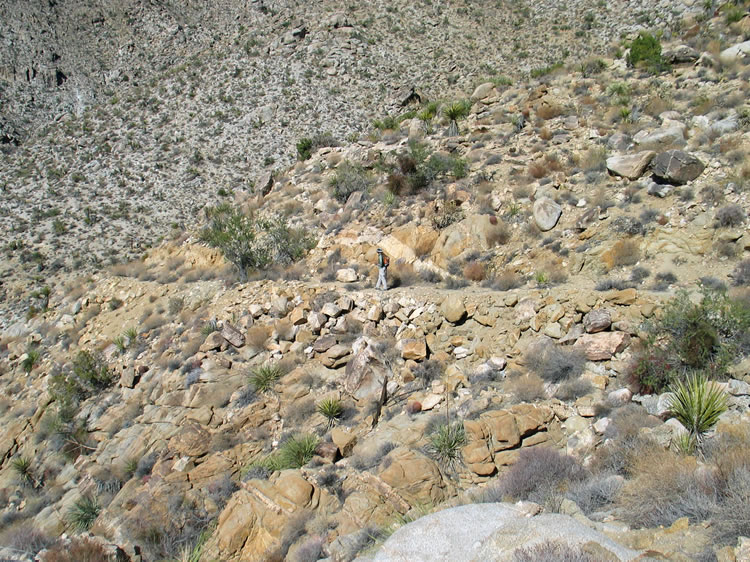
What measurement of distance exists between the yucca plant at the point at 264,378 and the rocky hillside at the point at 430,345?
0.06 metres

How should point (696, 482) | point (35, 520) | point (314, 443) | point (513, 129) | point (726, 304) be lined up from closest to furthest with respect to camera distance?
point (696, 482) → point (726, 304) → point (314, 443) → point (35, 520) → point (513, 129)

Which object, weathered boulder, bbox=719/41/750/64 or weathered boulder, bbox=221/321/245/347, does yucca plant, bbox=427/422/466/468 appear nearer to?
weathered boulder, bbox=221/321/245/347

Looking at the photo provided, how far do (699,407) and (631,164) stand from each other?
898 cm

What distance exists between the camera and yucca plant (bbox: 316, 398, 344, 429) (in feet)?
28.0

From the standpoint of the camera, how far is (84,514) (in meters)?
8.23

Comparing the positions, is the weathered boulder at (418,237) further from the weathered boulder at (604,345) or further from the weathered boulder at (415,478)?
the weathered boulder at (415,478)

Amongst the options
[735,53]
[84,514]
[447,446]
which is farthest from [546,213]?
[84,514]

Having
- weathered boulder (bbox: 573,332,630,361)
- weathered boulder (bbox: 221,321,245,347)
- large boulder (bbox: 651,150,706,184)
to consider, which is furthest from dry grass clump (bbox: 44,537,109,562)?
large boulder (bbox: 651,150,706,184)

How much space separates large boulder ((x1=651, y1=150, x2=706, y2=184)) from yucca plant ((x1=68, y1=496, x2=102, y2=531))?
15110 mm

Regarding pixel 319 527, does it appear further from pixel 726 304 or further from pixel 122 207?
pixel 122 207

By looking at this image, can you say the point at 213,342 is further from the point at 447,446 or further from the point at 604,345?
the point at 604,345

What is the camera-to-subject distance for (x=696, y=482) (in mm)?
4090

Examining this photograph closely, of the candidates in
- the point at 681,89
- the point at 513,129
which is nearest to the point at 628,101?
the point at 681,89

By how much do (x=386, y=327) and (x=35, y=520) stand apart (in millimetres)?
8379
